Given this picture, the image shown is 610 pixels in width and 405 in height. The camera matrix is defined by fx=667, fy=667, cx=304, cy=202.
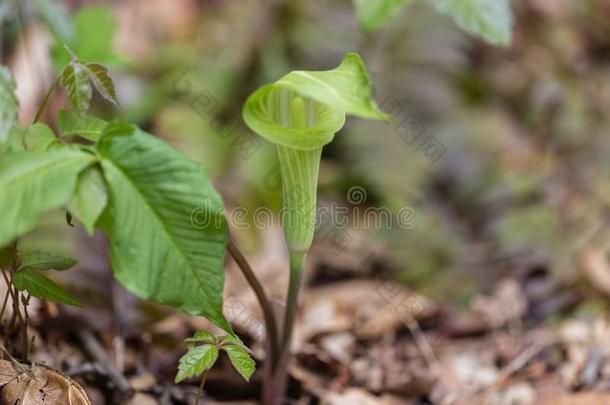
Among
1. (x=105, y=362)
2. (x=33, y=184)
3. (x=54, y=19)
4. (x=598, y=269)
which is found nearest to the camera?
(x=33, y=184)

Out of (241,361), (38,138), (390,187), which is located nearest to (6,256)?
(38,138)

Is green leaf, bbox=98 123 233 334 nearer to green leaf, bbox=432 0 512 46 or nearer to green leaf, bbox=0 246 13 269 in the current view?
green leaf, bbox=0 246 13 269

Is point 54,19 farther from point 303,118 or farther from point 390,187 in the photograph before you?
point 390,187

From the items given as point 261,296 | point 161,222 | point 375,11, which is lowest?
point 261,296

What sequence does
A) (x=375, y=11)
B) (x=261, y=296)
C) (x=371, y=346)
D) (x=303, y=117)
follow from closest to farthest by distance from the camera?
(x=303, y=117) < (x=261, y=296) < (x=375, y=11) < (x=371, y=346)

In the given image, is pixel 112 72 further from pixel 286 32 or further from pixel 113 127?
pixel 113 127

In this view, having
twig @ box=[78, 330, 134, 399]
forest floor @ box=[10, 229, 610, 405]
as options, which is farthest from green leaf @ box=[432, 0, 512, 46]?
twig @ box=[78, 330, 134, 399]
